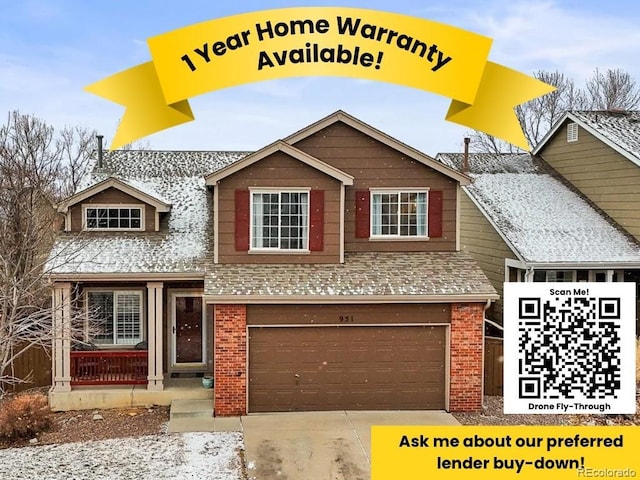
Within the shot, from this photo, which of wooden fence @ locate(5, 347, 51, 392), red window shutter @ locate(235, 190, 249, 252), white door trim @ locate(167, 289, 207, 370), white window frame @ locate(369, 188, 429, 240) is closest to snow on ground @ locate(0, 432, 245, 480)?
white door trim @ locate(167, 289, 207, 370)

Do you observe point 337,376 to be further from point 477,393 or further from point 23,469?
point 23,469

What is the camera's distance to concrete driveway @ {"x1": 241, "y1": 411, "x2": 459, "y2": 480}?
10461mm

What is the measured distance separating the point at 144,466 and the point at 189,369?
16.0ft

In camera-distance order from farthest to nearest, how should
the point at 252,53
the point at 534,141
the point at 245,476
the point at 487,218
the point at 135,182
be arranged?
the point at 534,141, the point at 487,218, the point at 135,182, the point at 245,476, the point at 252,53

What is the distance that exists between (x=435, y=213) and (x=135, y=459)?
8.25 m

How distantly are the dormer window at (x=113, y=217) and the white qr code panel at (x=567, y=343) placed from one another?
10.6 meters

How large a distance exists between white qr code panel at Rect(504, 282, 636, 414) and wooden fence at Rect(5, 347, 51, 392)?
12.2m

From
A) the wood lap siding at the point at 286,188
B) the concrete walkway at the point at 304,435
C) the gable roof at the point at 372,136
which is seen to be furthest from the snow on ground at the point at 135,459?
the gable roof at the point at 372,136

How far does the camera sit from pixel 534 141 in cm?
3666

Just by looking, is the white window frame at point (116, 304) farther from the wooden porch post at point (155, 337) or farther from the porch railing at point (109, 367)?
the wooden porch post at point (155, 337)

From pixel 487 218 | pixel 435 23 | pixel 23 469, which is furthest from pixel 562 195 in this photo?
pixel 23 469

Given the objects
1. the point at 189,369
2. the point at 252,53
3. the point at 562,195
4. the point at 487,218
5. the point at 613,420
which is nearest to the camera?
the point at 252,53

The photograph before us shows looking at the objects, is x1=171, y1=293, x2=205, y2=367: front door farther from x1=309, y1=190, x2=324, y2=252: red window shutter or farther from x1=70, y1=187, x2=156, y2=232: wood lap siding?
x1=309, y1=190, x2=324, y2=252: red window shutter

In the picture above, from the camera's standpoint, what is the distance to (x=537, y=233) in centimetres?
1859
